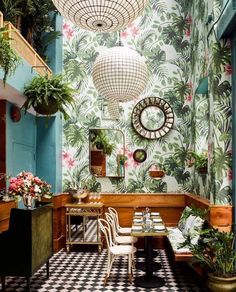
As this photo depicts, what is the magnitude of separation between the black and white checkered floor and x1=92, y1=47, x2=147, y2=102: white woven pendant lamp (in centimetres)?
293

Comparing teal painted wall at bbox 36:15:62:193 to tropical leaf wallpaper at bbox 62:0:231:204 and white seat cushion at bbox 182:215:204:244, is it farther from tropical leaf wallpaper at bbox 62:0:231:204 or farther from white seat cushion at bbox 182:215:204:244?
white seat cushion at bbox 182:215:204:244

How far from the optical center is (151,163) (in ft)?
28.9

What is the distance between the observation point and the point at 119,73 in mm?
4074

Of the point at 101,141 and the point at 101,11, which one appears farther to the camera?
the point at 101,141

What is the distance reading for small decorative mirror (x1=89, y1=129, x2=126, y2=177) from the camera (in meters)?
8.77

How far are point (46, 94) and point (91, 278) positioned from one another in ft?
9.58

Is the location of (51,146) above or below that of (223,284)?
above

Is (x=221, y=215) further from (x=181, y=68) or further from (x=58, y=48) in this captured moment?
(x=58, y=48)

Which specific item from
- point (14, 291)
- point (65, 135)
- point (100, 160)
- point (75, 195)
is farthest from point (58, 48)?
point (14, 291)

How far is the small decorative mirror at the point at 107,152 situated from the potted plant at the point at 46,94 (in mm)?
2347

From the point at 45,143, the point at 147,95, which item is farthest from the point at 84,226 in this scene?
the point at 147,95

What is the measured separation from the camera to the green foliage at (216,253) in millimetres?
4445

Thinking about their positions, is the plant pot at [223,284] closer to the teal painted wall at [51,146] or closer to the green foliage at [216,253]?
the green foliage at [216,253]

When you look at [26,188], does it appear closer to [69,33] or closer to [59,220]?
[59,220]
